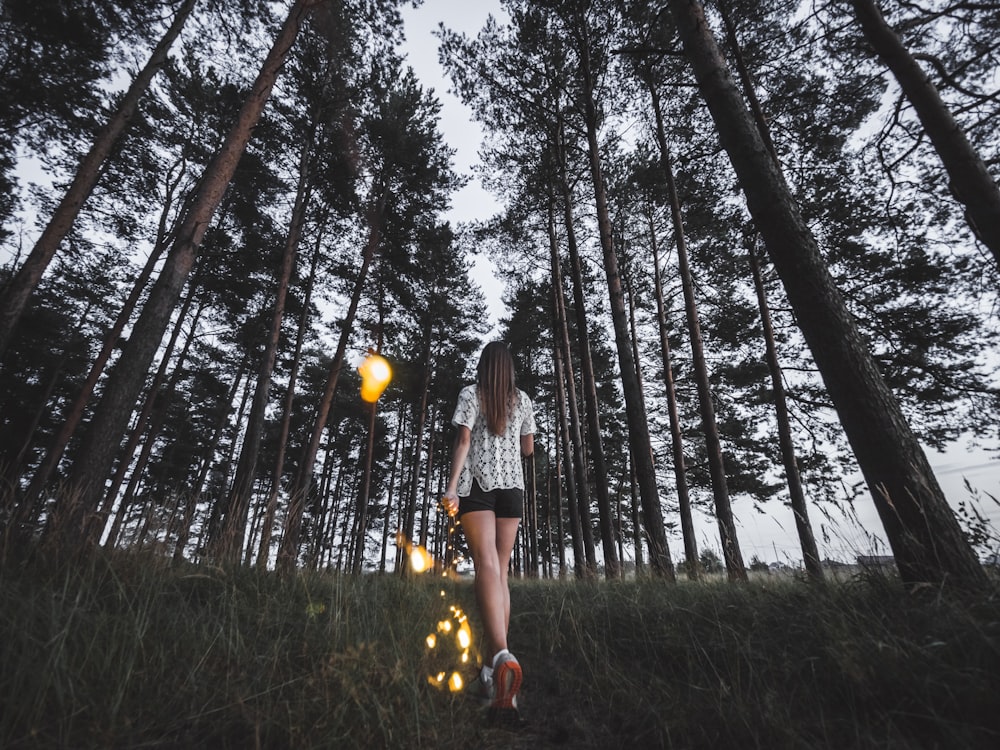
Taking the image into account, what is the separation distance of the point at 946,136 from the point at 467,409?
581 cm

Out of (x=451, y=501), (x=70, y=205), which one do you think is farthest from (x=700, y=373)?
(x=70, y=205)

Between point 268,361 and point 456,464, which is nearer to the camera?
point 456,464

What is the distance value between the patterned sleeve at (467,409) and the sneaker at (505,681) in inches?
54.5

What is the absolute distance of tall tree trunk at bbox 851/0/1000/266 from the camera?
395 centimetres

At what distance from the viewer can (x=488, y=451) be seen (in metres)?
2.71

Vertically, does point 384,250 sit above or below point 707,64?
above

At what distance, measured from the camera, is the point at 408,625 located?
2.96 meters

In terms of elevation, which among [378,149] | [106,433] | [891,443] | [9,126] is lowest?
[891,443]

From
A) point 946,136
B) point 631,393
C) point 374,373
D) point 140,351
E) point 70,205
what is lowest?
point 140,351

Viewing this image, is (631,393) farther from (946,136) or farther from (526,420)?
(946,136)

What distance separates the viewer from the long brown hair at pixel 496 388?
284cm

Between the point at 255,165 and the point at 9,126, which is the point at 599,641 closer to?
the point at 255,165

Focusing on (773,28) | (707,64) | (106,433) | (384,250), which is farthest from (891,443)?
(384,250)

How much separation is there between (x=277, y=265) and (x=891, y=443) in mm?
13262
